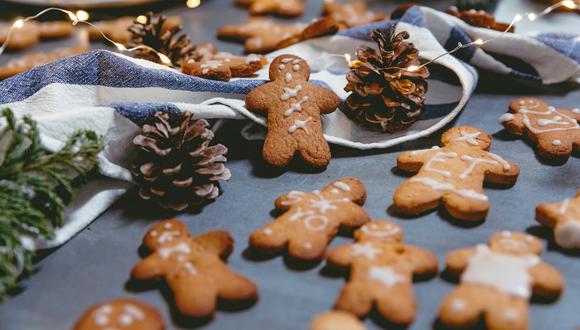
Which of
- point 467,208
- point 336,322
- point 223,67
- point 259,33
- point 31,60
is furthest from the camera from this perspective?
point 259,33

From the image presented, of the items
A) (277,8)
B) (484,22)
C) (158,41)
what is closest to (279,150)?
(158,41)

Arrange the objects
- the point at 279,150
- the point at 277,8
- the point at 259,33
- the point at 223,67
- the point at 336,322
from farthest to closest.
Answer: the point at 277,8
the point at 259,33
the point at 223,67
the point at 279,150
the point at 336,322

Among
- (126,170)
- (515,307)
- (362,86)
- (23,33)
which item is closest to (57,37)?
(23,33)

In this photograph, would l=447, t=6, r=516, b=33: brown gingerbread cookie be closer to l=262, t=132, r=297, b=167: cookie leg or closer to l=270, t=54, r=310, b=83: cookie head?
l=270, t=54, r=310, b=83: cookie head

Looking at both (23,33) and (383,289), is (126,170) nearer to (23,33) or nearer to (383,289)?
(383,289)

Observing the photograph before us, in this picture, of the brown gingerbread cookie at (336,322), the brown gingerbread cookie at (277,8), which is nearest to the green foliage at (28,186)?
the brown gingerbread cookie at (336,322)

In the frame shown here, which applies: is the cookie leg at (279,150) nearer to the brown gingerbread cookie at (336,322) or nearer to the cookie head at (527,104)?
the brown gingerbread cookie at (336,322)

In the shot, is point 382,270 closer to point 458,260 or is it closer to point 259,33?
point 458,260
